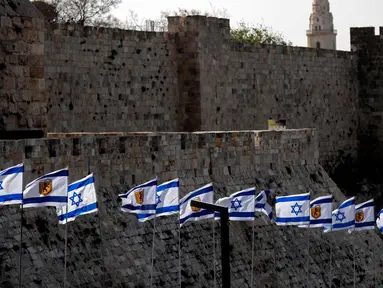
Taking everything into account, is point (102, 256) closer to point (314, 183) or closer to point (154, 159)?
point (154, 159)

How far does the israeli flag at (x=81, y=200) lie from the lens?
15.5m

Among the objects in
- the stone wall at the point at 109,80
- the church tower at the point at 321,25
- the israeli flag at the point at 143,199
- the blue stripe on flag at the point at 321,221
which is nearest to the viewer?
the israeli flag at the point at 143,199

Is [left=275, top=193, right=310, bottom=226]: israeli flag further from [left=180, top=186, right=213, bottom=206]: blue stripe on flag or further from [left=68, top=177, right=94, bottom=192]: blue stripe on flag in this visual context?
[left=68, top=177, right=94, bottom=192]: blue stripe on flag

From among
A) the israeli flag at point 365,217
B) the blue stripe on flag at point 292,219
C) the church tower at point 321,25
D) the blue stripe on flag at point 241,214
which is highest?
the church tower at point 321,25

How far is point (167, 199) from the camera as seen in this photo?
17.1m

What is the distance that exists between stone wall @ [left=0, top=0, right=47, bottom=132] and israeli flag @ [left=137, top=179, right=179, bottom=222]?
85.7 inches

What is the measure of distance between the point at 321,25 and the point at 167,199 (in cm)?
8538

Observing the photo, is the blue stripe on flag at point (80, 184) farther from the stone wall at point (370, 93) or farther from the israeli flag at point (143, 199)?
the stone wall at point (370, 93)

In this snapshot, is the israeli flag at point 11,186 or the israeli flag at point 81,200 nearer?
the israeli flag at point 11,186

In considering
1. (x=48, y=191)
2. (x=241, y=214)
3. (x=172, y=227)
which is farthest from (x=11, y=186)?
(x=241, y=214)

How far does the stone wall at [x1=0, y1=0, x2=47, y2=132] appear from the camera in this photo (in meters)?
17.6

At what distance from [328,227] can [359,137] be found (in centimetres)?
1800

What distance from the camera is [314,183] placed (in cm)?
2302

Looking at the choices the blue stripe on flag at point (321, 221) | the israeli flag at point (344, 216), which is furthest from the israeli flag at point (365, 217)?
the blue stripe on flag at point (321, 221)
